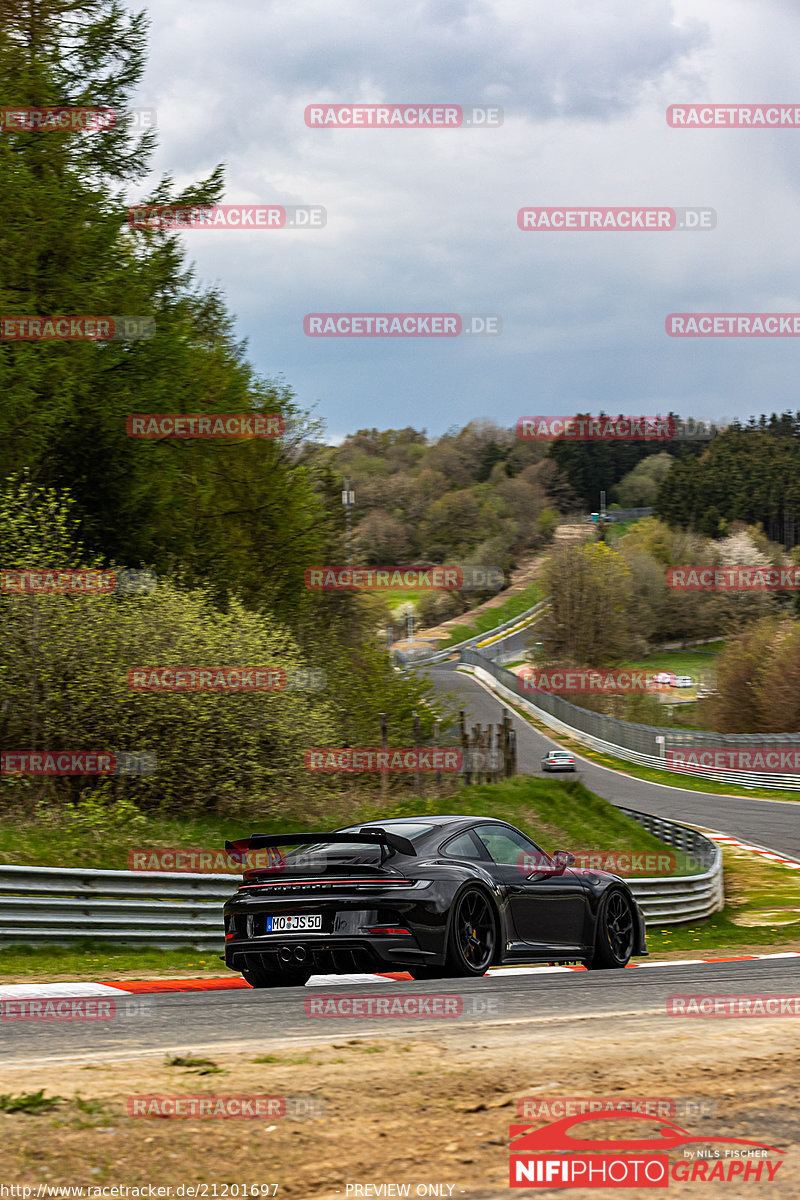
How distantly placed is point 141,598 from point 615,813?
1123cm

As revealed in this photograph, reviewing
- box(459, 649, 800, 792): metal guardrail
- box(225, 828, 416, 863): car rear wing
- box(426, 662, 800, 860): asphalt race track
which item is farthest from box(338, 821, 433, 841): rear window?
box(459, 649, 800, 792): metal guardrail

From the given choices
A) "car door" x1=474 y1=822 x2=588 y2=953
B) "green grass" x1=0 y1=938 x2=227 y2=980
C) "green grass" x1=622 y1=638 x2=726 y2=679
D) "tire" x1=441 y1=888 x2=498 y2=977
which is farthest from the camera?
"green grass" x1=622 y1=638 x2=726 y2=679

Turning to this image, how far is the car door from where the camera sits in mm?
9023

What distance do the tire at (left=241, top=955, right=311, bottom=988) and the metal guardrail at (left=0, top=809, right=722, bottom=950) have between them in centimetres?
285

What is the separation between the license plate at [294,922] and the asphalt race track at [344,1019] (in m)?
0.40

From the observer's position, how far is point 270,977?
344 inches

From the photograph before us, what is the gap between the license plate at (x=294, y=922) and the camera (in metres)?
8.00

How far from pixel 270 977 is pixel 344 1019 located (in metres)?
2.06

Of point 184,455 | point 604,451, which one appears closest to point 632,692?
point 184,455

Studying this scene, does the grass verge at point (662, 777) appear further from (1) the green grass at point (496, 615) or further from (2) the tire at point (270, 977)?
(1) the green grass at point (496, 615)

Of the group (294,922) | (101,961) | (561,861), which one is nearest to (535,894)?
(561,861)

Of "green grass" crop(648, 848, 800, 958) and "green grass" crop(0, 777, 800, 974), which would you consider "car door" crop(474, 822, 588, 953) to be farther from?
"green grass" crop(648, 848, 800, 958)

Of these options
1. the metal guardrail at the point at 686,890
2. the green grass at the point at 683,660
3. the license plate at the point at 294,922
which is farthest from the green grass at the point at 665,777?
the license plate at the point at 294,922

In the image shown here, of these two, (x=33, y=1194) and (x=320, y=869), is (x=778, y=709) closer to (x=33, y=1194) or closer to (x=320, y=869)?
(x=320, y=869)
